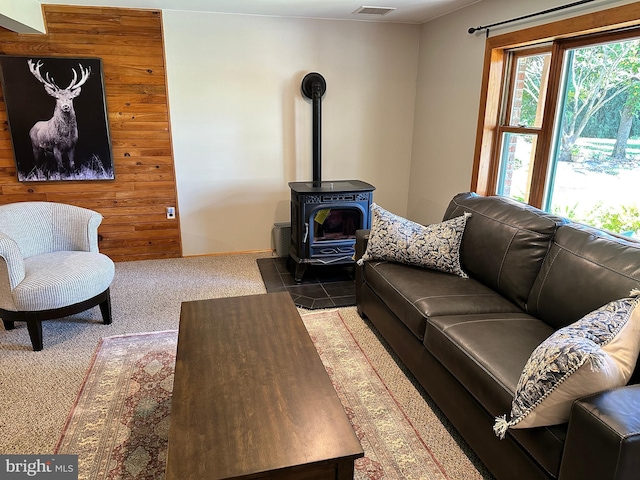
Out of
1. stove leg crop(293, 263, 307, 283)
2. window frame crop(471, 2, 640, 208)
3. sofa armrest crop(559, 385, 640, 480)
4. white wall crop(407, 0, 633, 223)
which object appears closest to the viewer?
sofa armrest crop(559, 385, 640, 480)

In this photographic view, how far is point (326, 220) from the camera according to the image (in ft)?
12.9

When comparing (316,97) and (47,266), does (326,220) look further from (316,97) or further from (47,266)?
(47,266)

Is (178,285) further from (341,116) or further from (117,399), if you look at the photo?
(341,116)

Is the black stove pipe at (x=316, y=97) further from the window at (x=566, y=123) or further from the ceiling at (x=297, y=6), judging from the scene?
the window at (x=566, y=123)

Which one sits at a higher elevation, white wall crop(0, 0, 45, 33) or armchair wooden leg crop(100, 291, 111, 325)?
white wall crop(0, 0, 45, 33)

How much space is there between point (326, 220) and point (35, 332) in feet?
7.50

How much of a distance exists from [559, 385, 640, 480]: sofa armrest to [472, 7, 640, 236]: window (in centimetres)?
169

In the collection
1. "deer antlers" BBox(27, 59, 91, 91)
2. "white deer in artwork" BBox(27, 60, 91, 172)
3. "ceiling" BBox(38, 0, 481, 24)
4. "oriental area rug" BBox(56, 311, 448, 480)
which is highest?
"ceiling" BBox(38, 0, 481, 24)

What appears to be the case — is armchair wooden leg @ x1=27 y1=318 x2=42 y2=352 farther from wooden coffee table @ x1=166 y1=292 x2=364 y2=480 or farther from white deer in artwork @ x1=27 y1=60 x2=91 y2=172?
white deer in artwork @ x1=27 y1=60 x2=91 y2=172

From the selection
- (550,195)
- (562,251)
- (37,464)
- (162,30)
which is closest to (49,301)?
(37,464)

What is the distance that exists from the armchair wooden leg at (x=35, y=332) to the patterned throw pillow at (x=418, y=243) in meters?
2.10

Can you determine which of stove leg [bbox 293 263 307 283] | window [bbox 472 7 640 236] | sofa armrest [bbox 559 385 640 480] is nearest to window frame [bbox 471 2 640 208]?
window [bbox 472 7 640 236]

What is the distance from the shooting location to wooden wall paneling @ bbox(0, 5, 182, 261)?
12.3 feet

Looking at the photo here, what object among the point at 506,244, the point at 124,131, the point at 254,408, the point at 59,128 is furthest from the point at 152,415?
the point at 59,128
